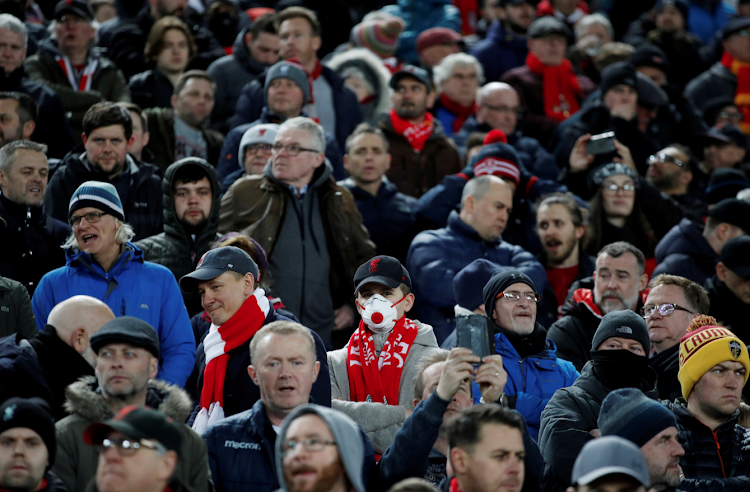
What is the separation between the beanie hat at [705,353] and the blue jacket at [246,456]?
6.81ft

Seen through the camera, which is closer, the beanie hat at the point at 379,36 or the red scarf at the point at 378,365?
the red scarf at the point at 378,365

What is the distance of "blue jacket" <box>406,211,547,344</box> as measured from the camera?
845cm

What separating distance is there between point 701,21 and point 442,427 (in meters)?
13.1

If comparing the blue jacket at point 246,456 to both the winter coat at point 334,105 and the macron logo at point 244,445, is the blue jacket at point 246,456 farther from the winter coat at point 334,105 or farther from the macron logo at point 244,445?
the winter coat at point 334,105

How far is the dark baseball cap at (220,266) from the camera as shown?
6535mm

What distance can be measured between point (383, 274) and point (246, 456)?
64.9 inches

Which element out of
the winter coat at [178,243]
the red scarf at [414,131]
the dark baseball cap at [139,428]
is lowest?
the dark baseball cap at [139,428]

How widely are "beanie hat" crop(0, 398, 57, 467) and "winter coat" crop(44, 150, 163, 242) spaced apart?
3.45m

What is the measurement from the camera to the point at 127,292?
6.75 m

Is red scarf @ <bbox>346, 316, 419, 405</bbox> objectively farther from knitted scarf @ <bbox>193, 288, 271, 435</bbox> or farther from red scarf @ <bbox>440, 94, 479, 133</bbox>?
red scarf @ <bbox>440, 94, 479, 133</bbox>

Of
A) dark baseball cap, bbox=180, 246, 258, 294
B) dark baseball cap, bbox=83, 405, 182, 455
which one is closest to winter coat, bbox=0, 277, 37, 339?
dark baseball cap, bbox=180, 246, 258, 294

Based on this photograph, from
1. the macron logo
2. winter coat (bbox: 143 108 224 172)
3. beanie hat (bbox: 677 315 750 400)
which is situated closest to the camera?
the macron logo

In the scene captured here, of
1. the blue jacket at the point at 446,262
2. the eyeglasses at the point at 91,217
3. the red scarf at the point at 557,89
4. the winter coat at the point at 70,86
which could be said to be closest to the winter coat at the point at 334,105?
the winter coat at the point at 70,86

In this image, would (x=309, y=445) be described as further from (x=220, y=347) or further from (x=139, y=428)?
(x=220, y=347)
